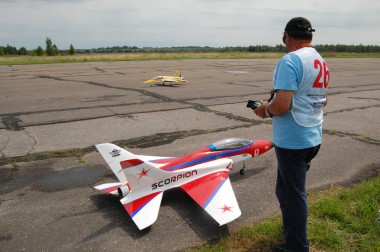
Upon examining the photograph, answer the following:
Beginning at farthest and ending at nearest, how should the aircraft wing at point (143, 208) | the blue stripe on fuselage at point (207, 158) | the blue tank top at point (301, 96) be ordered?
the blue stripe on fuselage at point (207, 158)
the aircraft wing at point (143, 208)
the blue tank top at point (301, 96)

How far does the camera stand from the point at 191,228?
4691mm

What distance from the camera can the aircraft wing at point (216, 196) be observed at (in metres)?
4.54

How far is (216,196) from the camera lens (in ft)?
16.2

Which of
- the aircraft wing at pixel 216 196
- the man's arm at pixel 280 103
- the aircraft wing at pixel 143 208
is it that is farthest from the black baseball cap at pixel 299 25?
the aircraft wing at pixel 143 208

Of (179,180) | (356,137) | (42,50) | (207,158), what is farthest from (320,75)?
(42,50)

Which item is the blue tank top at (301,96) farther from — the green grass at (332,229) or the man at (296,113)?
the green grass at (332,229)

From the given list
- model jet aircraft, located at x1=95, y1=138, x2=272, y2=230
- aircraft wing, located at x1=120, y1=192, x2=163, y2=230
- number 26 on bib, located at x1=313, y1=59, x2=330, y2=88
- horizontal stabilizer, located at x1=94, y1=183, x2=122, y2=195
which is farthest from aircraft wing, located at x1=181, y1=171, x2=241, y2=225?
number 26 on bib, located at x1=313, y1=59, x2=330, y2=88

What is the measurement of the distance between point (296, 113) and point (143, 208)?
2606mm

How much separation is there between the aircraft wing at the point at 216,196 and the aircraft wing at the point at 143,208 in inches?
23.9

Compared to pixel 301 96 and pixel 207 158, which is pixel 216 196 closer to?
pixel 207 158

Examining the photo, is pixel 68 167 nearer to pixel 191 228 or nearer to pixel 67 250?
pixel 67 250

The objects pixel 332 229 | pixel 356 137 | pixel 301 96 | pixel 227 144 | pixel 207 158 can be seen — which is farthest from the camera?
pixel 356 137

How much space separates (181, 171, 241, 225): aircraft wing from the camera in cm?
454

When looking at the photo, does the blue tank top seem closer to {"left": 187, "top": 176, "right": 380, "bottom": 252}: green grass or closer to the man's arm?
the man's arm
